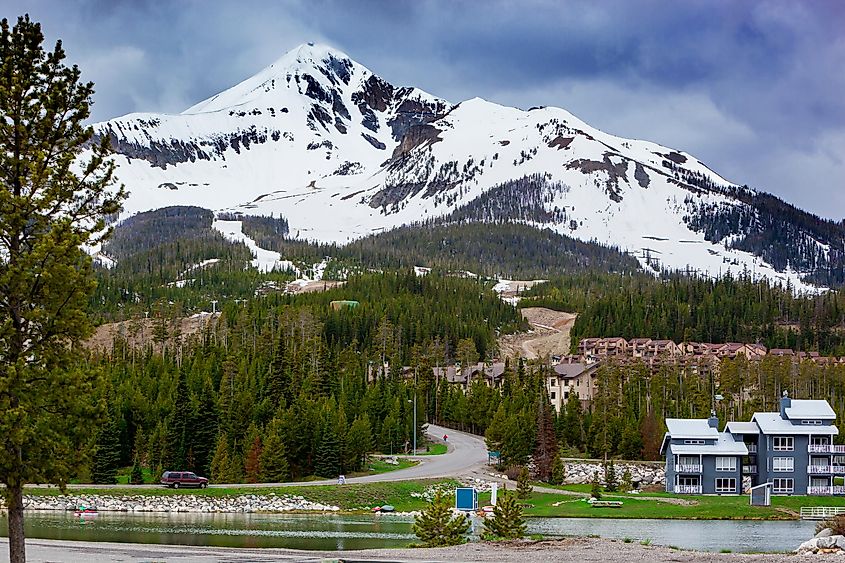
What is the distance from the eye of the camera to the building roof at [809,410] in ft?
275

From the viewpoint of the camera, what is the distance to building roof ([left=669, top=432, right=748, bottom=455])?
82.2 metres

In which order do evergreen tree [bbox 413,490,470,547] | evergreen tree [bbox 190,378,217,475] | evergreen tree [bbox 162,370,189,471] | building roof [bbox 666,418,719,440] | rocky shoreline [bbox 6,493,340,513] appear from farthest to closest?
1. evergreen tree [bbox 190,378,217,475]
2. evergreen tree [bbox 162,370,189,471]
3. building roof [bbox 666,418,719,440]
4. rocky shoreline [bbox 6,493,340,513]
5. evergreen tree [bbox 413,490,470,547]

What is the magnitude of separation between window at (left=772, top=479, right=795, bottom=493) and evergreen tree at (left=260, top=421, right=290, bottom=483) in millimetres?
37585

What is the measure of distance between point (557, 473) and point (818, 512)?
23.9m

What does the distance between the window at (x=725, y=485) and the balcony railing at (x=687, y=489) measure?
1.63 m

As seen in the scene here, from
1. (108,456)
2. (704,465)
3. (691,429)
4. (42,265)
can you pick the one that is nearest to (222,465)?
(108,456)

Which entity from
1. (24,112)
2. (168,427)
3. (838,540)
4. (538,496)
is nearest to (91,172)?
(24,112)

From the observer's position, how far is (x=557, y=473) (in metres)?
87.4

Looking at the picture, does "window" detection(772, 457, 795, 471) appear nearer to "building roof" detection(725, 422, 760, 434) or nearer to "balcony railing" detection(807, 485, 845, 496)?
"balcony railing" detection(807, 485, 845, 496)

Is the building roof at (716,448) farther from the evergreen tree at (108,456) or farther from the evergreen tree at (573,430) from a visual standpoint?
the evergreen tree at (108,456)

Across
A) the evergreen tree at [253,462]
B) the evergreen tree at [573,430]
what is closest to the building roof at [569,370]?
the evergreen tree at [573,430]

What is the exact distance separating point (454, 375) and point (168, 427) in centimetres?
7685

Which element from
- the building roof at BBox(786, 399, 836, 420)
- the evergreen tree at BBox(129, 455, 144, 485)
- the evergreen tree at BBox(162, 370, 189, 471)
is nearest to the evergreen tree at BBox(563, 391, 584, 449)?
the building roof at BBox(786, 399, 836, 420)

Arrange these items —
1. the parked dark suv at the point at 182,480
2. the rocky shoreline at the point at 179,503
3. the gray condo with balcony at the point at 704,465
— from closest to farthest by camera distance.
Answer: the rocky shoreline at the point at 179,503 → the parked dark suv at the point at 182,480 → the gray condo with balcony at the point at 704,465
